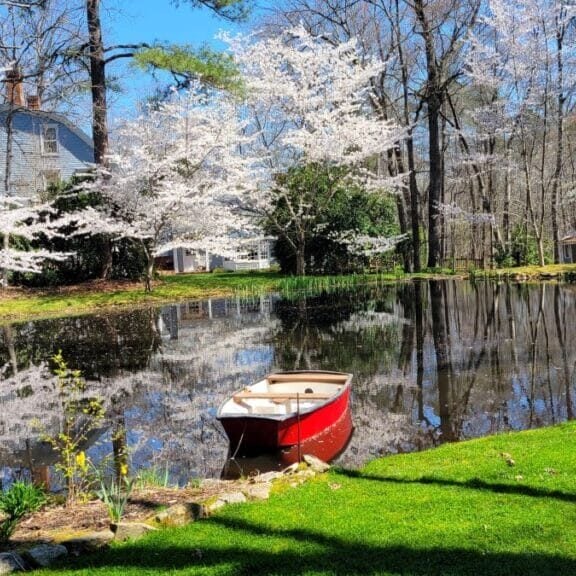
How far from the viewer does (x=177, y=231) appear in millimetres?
21750

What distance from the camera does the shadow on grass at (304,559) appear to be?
10.1 ft

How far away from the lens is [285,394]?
718 cm

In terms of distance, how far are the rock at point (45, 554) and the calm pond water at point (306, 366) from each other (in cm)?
228

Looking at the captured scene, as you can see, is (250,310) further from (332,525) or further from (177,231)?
(332,525)

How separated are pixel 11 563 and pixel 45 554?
19cm

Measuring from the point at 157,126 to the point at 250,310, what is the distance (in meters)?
8.08

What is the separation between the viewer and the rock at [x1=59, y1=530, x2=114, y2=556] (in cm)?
360

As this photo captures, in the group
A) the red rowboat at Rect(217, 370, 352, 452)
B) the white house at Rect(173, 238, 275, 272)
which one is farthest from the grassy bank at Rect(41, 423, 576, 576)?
the white house at Rect(173, 238, 275, 272)

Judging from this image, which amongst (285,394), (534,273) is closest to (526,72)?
(534,273)

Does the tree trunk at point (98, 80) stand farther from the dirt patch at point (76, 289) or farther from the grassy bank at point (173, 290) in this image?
the grassy bank at point (173, 290)

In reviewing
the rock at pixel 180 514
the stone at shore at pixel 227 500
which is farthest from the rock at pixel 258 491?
the rock at pixel 180 514

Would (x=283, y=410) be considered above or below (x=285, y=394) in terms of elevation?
below

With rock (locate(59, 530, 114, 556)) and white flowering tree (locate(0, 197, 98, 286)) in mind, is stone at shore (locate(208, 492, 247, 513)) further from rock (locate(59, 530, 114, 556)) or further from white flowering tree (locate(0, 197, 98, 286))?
white flowering tree (locate(0, 197, 98, 286))

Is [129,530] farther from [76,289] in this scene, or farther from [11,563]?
[76,289]
